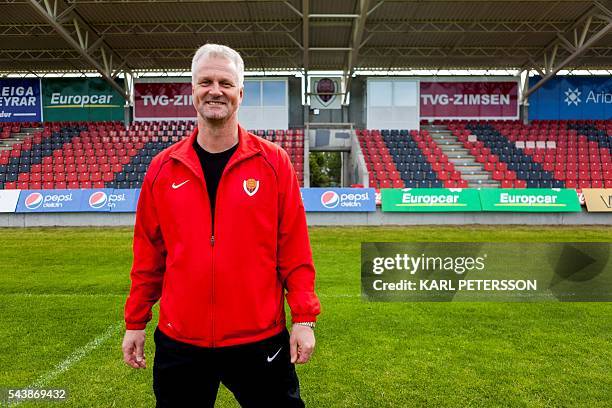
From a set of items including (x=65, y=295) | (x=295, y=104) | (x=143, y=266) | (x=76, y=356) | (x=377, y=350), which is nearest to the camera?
(x=143, y=266)

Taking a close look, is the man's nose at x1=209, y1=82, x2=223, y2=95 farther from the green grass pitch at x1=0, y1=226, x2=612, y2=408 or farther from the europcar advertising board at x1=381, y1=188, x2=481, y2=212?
the europcar advertising board at x1=381, y1=188, x2=481, y2=212

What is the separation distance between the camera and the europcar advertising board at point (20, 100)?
87.1 feet

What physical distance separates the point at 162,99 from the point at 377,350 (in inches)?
978

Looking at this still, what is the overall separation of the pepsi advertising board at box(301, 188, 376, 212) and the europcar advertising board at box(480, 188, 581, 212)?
4.10m

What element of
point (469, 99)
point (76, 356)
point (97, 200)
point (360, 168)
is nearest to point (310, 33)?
point (360, 168)

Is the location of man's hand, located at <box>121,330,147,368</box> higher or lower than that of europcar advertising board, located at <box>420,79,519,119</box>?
lower

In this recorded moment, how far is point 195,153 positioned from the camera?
2.06 metres

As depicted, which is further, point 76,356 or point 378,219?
point 378,219

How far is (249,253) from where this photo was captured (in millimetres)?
1993

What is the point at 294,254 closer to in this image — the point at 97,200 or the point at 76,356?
the point at 76,356

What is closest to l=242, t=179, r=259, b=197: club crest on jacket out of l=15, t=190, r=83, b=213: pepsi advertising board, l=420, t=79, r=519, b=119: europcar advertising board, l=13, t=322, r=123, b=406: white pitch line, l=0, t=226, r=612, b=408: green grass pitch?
l=0, t=226, r=612, b=408: green grass pitch

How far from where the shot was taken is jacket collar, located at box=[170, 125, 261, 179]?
2.01 metres

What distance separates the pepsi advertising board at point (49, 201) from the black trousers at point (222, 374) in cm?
1598

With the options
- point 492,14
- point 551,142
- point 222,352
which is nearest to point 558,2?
point 492,14
